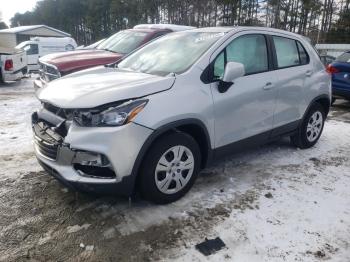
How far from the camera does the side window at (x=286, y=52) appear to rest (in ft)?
15.2

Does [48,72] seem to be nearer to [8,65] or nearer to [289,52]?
[289,52]

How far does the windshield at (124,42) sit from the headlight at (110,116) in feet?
16.5

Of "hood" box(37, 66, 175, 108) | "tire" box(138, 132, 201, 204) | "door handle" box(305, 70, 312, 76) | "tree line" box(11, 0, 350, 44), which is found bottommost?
"tire" box(138, 132, 201, 204)

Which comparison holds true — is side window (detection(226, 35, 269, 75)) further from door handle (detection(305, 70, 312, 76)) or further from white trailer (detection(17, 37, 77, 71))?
white trailer (detection(17, 37, 77, 71))

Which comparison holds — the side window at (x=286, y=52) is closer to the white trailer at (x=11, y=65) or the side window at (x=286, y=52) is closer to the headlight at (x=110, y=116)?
the headlight at (x=110, y=116)

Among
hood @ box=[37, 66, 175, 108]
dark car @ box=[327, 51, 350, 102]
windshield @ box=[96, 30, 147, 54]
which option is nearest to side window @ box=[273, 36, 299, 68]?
hood @ box=[37, 66, 175, 108]

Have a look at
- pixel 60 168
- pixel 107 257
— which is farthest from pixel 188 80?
pixel 107 257

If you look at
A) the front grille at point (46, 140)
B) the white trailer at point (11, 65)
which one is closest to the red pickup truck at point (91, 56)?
the front grille at point (46, 140)

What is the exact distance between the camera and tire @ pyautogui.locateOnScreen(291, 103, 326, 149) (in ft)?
17.2

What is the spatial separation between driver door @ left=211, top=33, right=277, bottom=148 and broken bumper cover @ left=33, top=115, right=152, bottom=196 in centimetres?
102

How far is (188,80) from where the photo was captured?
3.52 meters

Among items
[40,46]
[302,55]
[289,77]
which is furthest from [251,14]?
[289,77]

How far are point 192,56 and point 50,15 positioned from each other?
70.7 metres

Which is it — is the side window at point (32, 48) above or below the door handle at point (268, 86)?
below
